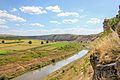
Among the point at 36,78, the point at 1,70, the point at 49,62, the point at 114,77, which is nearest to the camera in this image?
the point at 114,77

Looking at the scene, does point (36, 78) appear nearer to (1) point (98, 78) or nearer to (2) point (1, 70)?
(2) point (1, 70)

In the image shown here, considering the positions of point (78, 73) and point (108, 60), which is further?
point (78, 73)

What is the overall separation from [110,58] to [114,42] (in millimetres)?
934

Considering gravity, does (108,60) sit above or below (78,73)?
above

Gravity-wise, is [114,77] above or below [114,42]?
below

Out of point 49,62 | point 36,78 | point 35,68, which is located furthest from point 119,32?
point 49,62

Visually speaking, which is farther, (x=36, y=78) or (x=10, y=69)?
(x=10, y=69)

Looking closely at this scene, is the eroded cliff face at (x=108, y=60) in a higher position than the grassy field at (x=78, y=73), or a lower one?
higher

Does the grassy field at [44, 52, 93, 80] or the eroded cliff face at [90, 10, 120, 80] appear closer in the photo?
the eroded cliff face at [90, 10, 120, 80]

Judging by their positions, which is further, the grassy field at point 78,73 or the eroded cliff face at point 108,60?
the grassy field at point 78,73

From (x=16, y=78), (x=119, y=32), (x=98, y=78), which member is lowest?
(x=16, y=78)

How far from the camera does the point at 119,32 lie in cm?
1543

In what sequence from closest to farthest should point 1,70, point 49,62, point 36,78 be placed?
point 36,78, point 1,70, point 49,62

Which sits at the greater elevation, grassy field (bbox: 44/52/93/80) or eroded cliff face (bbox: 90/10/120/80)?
eroded cliff face (bbox: 90/10/120/80)
